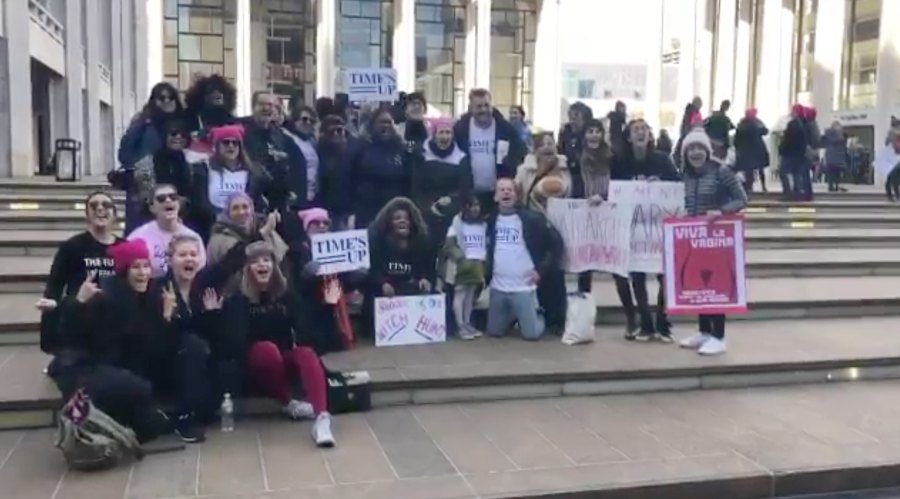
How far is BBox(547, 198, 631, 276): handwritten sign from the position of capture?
802cm

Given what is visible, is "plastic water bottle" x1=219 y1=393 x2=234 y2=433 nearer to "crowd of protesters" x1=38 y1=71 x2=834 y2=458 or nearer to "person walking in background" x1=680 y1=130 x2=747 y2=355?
"crowd of protesters" x1=38 y1=71 x2=834 y2=458

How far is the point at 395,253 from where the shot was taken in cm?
762

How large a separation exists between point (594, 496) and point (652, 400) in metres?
2.01

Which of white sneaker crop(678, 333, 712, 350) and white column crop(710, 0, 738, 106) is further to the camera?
white column crop(710, 0, 738, 106)

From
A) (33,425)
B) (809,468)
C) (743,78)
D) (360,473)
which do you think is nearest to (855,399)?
(809,468)

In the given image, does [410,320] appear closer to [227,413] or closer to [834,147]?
[227,413]

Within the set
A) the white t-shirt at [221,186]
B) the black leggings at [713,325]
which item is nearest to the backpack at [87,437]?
the white t-shirt at [221,186]

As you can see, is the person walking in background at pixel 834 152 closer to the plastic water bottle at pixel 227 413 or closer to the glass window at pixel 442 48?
the plastic water bottle at pixel 227 413

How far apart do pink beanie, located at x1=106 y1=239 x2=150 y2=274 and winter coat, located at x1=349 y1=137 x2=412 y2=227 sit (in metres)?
2.78

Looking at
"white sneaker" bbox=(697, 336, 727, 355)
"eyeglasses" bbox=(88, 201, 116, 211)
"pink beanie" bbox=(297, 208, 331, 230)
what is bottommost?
"white sneaker" bbox=(697, 336, 727, 355)

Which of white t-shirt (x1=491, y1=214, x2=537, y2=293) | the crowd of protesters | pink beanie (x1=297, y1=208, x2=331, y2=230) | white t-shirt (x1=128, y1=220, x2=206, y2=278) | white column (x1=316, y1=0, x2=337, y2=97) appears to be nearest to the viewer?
the crowd of protesters

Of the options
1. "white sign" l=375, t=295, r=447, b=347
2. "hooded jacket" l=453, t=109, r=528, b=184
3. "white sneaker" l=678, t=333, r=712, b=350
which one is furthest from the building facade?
"white sneaker" l=678, t=333, r=712, b=350

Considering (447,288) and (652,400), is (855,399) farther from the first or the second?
(447,288)

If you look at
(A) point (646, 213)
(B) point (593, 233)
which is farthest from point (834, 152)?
(B) point (593, 233)
